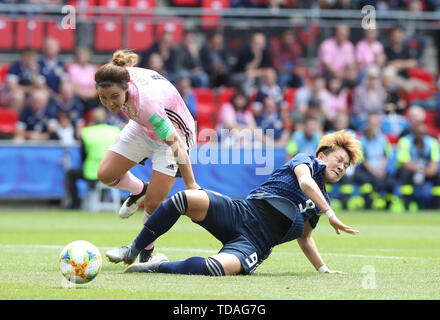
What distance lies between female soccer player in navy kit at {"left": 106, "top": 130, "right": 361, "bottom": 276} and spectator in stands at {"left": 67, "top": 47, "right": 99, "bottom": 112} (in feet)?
36.5

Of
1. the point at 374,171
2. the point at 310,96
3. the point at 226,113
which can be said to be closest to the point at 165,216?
the point at 226,113

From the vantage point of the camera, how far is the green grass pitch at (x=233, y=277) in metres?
5.93

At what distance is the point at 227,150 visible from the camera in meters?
17.1

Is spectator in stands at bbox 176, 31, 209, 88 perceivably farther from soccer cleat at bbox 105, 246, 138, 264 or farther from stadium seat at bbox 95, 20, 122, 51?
soccer cleat at bbox 105, 246, 138, 264

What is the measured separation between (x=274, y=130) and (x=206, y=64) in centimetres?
246

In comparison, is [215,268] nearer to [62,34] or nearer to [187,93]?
[187,93]

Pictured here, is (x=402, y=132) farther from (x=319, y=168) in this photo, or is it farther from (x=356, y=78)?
(x=319, y=168)

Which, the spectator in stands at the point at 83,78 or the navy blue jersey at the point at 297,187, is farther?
the spectator in stands at the point at 83,78

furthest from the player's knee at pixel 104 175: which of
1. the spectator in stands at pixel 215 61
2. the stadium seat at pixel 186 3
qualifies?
the stadium seat at pixel 186 3

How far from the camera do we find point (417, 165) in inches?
711

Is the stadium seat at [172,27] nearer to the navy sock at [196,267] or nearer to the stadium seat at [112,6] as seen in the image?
the stadium seat at [112,6]

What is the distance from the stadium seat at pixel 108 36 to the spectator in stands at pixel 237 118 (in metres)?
3.05
